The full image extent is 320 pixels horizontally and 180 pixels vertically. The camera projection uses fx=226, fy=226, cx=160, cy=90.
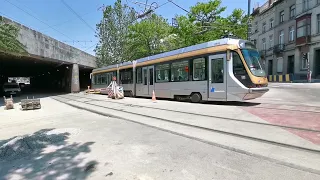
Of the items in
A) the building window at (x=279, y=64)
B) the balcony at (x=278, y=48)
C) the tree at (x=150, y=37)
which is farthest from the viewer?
the building window at (x=279, y=64)

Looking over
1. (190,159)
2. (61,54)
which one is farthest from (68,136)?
(61,54)

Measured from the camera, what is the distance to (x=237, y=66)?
10.7 metres

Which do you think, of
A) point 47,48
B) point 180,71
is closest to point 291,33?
point 180,71

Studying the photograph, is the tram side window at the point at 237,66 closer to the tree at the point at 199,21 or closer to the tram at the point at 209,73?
the tram at the point at 209,73

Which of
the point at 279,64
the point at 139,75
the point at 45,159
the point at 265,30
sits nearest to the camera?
the point at 45,159

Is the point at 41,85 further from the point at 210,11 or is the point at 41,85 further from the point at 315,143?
the point at 315,143

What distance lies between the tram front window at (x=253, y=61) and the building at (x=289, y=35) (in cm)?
1639

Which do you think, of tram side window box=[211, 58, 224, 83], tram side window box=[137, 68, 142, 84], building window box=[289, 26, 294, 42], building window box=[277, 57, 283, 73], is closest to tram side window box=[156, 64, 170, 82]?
tram side window box=[137, 68, 142, 84]

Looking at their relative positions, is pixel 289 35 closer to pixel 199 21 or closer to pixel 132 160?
pixel 199 21

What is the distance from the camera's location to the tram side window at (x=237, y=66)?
416 inches

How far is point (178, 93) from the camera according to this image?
563 inches

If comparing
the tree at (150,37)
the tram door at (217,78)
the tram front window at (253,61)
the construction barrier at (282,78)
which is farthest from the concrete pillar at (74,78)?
the construction barrier at (282,78)

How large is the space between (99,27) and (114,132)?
1413 inches

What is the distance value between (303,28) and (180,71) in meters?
24.4
